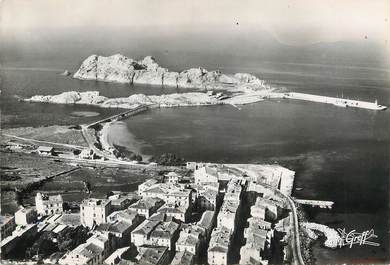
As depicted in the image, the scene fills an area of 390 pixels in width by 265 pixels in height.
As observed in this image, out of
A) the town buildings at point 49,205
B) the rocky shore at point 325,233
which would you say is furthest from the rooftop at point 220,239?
the town buildings at point 49,205

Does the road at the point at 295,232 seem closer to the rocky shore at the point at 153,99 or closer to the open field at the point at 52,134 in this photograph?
the open field at the point at 52,134

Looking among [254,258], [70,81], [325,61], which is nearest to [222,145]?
[254,258]

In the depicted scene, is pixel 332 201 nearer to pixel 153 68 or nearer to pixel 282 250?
pixel 282 250

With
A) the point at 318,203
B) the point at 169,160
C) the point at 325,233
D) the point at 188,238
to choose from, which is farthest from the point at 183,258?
the point at 169,160

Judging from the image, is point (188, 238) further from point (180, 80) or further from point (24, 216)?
point (180, 80)

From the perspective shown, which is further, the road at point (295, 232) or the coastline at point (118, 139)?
the coastline at point (118, 139)
